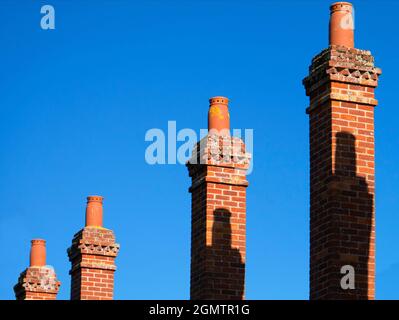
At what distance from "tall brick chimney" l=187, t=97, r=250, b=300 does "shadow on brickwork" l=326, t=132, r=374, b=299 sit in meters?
3.18

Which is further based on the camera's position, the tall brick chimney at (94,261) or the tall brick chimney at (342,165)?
the tall brick chimney at (94,261)

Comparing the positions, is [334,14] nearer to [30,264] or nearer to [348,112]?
[348,112]

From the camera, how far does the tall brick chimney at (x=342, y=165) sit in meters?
15.5

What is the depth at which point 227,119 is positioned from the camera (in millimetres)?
19141

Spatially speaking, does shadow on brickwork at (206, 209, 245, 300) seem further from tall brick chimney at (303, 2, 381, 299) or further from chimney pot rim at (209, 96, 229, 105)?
tall brick chimney at (303, 2, 381, 299)

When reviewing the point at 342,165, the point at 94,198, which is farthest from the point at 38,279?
the point at 342,165

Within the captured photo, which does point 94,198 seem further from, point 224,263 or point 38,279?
point 224,263

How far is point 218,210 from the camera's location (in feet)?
61.3

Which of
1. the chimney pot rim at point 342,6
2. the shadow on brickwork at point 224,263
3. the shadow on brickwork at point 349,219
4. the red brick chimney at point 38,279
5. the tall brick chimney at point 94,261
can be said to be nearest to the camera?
the shadow on brickwork at point 349,219

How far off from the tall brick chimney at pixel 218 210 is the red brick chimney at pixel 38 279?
773cm

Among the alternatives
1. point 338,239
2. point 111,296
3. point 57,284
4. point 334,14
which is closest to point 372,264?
point 338,239

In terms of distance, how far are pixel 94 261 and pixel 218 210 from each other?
18.1 feet

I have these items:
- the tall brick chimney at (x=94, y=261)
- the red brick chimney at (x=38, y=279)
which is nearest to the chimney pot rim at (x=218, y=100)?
the tall brick chimney at (x=94, y=261)

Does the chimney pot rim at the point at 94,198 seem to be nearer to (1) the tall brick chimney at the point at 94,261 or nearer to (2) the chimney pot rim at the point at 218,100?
(1) the tall brick chimney at the point at 94,261
